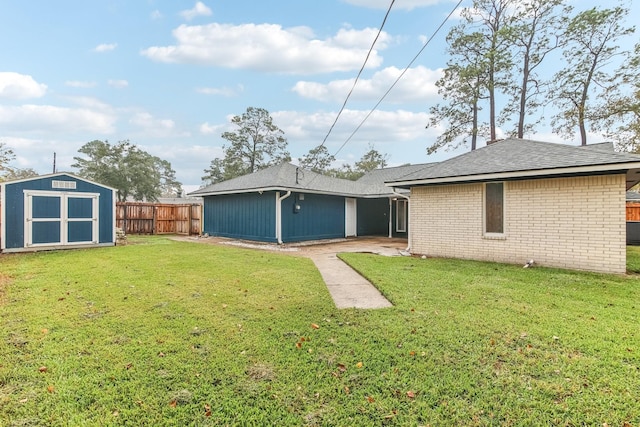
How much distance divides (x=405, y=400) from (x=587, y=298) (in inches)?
166

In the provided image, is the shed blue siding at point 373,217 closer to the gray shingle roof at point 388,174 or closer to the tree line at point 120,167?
the gray shingle roof at point 388,174

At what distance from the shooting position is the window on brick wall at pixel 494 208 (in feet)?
26.2

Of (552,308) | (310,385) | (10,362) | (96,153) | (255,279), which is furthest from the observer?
(96,153)

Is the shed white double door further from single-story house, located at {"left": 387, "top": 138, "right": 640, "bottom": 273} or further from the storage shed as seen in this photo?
single-story house, located at {"left": 387, "top": 138, "right": 640, "bottom": 273}

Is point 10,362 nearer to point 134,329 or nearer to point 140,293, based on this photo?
point 134,329

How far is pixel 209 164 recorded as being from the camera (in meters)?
33.2

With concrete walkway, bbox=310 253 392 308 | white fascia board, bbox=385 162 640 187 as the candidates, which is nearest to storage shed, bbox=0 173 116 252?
concrete walkway, bbox=310 253 392 308

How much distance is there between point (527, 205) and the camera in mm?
7492

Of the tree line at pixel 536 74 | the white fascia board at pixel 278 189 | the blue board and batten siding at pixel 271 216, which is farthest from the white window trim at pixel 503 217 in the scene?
the tree line at pixel 536 74

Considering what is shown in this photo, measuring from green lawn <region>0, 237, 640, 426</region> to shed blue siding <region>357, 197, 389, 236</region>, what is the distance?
11.2m

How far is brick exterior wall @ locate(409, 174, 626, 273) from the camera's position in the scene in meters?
6.52

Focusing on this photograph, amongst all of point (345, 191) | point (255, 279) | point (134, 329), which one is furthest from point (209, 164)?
point (134, 329)

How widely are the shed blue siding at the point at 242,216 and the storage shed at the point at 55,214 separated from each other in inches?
182

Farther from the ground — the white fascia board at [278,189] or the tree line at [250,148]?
the tree line at [250,148]
